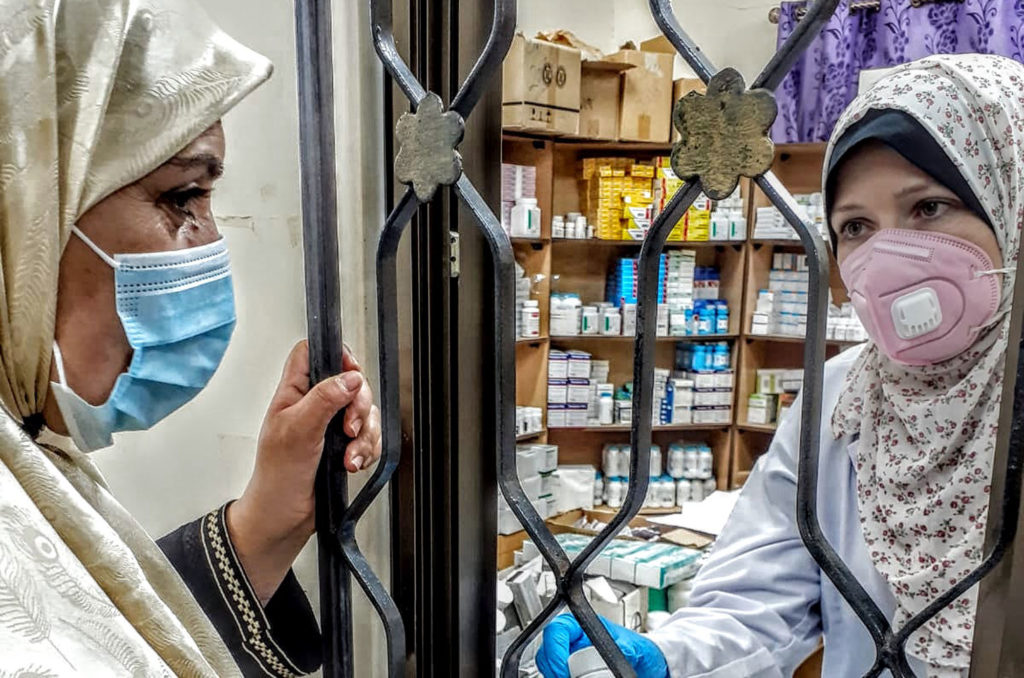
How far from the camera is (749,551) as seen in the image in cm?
112

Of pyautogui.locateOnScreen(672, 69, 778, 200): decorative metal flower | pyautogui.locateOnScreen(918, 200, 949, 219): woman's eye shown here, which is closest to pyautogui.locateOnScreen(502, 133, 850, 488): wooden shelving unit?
pyautogui.locateOnScreen(918, 200, 949, 219): woman's eye

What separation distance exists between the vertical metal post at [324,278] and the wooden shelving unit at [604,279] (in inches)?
100

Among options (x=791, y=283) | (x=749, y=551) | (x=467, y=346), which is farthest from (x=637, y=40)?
(x=467, y=346)

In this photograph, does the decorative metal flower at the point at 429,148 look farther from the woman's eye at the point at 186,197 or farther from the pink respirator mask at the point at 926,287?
the pink respirator mask at the point at 926,287

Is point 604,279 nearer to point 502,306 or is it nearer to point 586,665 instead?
point 586,665

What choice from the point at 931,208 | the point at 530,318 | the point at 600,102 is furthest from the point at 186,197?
the point at 600,102

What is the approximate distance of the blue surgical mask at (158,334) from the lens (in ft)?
2.26

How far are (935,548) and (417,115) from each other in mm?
832

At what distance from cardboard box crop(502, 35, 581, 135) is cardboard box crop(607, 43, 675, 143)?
0.88ft

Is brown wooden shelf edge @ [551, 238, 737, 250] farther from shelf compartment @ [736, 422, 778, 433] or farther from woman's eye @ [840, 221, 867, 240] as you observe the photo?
woman's eye @ [840, 221, 867, 240]

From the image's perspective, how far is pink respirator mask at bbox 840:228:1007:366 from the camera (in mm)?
802

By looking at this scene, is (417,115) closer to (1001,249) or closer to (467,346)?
(467,346)

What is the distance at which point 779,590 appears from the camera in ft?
3.60

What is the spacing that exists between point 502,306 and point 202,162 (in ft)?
1.19
